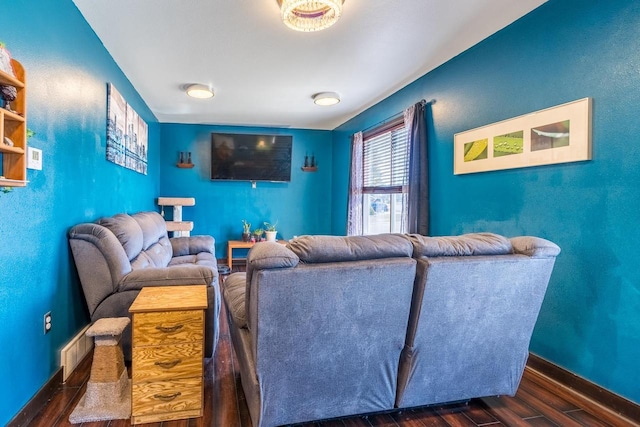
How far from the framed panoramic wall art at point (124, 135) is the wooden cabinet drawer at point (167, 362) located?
6.53ft

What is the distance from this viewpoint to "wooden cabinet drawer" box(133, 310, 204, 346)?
5.37 feet

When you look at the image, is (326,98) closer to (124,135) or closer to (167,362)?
(124,135)

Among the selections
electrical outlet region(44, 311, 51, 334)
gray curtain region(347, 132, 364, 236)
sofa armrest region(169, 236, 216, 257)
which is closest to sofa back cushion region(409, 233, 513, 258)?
electrical outlet region(44, 311, 51, 334)

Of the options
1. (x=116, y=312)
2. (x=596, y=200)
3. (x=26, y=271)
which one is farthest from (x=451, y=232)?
(x=26, y=271)

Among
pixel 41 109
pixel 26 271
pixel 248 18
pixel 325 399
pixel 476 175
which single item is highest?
pixel 248 18

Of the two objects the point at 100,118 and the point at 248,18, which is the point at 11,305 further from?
the point at 248,18

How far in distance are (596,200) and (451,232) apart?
4.10 ft

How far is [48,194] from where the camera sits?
1857mm

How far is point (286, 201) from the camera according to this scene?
6.06m

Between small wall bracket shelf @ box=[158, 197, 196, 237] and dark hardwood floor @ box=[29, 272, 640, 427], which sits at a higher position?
small wall bracket shelf @ box=[158, 197, 196, 237]

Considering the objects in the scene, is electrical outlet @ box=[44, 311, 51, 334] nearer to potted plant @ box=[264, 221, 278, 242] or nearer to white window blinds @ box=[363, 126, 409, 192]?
white window blinds @ box=[363, 126, 409, 192]

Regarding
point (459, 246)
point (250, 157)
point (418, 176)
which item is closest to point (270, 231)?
point (250, 157)

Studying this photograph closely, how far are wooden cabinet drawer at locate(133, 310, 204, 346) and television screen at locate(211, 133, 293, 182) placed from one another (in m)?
4.22

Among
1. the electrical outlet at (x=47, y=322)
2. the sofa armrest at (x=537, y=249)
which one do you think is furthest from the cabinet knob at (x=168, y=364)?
the sofa armrest at (x=537, y=249)
